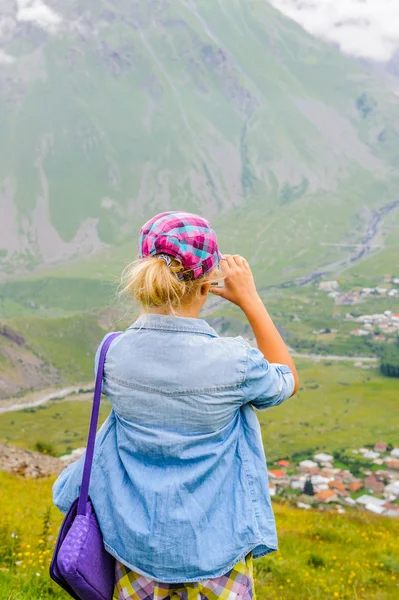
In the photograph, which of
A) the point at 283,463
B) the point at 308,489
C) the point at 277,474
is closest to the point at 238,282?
the point at 308,489

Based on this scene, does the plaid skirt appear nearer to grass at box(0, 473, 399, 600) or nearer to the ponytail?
the ponytail

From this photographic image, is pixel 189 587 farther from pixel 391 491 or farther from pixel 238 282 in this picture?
pixel 391 491

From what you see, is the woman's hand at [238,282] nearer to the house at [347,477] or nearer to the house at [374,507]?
the house at [374,507]

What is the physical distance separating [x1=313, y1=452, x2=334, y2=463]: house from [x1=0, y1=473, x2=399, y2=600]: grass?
82.5 metres

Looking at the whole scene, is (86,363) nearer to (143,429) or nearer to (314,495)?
(314,495)

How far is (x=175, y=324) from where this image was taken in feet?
8.53

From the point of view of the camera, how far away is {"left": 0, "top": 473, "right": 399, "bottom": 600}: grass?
16.2ft

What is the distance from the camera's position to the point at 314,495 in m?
68.2

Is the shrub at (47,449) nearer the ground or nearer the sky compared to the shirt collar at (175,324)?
nearer the ground

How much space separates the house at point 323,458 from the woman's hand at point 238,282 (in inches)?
3599

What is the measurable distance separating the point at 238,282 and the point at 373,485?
267 ft

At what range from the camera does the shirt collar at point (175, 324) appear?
8.53 ft

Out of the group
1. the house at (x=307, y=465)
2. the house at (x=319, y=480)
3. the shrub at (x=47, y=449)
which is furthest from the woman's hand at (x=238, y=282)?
the house at (x=307, y=465)

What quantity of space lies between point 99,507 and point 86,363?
170 m
